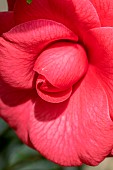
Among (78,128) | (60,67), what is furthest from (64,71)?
(78,128)

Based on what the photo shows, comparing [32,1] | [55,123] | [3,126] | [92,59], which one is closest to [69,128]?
[55,123]

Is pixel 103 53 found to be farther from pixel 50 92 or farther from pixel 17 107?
pixel 17 107

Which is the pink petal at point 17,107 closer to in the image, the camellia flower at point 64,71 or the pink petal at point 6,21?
the camellia flower at point 64,71

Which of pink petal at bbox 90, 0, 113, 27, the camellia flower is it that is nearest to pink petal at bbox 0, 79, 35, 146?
the camellia flower

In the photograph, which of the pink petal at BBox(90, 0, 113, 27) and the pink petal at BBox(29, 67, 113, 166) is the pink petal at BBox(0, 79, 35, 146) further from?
the pink petal at BBox(90, 0, 113, 27)

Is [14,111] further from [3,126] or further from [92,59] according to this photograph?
[3,126]

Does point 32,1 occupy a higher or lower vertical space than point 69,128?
higher
